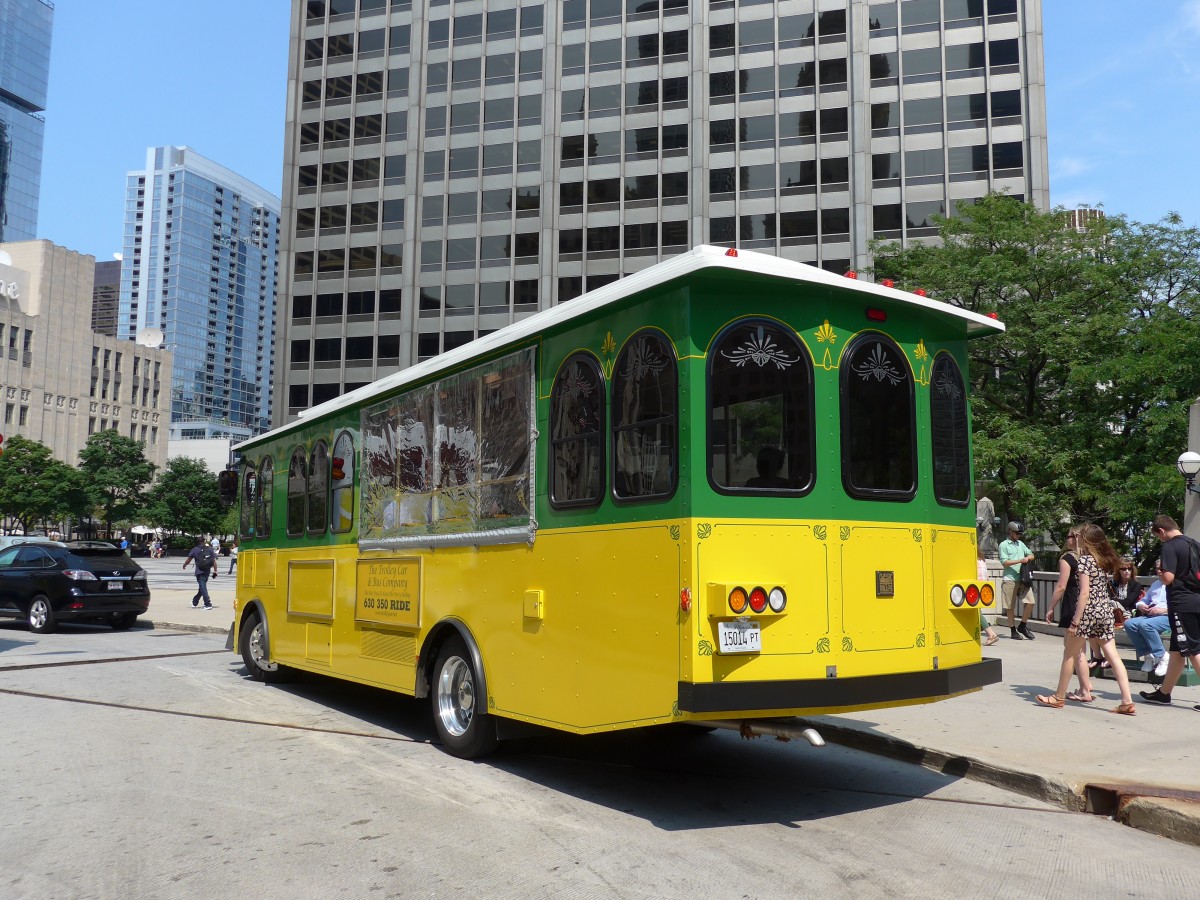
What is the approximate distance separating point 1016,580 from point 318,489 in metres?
11.7

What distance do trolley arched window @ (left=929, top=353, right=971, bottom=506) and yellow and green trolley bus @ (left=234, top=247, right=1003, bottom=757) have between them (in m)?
0.02

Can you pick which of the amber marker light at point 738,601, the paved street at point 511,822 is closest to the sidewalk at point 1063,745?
the paved street at point 511,822

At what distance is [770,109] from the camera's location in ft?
177

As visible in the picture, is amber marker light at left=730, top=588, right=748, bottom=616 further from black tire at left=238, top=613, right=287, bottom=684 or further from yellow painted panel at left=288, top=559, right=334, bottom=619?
black tire at left=238, top=613, right=287, bottom=684

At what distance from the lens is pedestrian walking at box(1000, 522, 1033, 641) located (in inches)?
644

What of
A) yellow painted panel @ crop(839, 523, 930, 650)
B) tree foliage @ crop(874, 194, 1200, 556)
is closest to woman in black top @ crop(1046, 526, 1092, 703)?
yellow painted panel @ crop(839, 523, 930, 650)

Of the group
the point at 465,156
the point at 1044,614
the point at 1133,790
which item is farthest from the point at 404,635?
the point at 465,156

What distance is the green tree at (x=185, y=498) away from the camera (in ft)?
303

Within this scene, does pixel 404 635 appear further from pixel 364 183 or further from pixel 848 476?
pixel 364 183

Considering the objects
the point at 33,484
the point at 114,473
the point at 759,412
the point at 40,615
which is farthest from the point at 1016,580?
the point at 114,473

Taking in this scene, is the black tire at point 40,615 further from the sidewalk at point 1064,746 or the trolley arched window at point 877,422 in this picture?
the trolley arched window at point 877,422

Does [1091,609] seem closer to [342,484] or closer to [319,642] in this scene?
[342,484]

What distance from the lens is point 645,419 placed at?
5973 millimetres

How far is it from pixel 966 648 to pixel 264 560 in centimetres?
821
